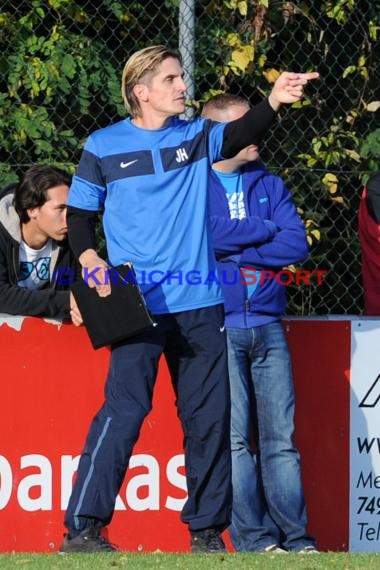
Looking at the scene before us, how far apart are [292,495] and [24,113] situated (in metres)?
3.01

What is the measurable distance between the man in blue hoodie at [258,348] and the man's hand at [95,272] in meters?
0.79

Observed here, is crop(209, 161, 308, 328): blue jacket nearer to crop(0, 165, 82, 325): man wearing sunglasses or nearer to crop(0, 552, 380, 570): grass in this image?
crop(0, 165, 82, 325): man wearing sunglasses

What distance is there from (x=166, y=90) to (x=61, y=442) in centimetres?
180

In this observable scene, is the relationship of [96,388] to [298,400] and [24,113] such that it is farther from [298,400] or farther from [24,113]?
[24,113]

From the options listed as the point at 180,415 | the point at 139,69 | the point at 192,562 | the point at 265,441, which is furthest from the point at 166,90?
the point at 192,562

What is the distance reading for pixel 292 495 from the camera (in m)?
5.86

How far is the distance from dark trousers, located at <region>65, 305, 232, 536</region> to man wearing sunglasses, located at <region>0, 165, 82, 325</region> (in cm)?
83

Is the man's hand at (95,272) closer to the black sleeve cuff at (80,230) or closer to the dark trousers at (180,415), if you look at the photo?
the black sleeve cuff at (80,230)

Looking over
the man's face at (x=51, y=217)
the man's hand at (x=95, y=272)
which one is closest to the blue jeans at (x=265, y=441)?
the man's hand at (x=95, y=272)

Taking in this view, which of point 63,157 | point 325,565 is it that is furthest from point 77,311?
point 63,157

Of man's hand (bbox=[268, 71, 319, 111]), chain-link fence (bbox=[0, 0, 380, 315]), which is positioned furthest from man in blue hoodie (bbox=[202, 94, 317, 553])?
chain-link fence (bbox=[0, 0, 380, 315])

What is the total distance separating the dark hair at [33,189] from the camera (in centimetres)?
603

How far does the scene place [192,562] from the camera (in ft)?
15.6

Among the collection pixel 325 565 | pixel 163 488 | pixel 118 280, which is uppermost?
pixel 118 280
